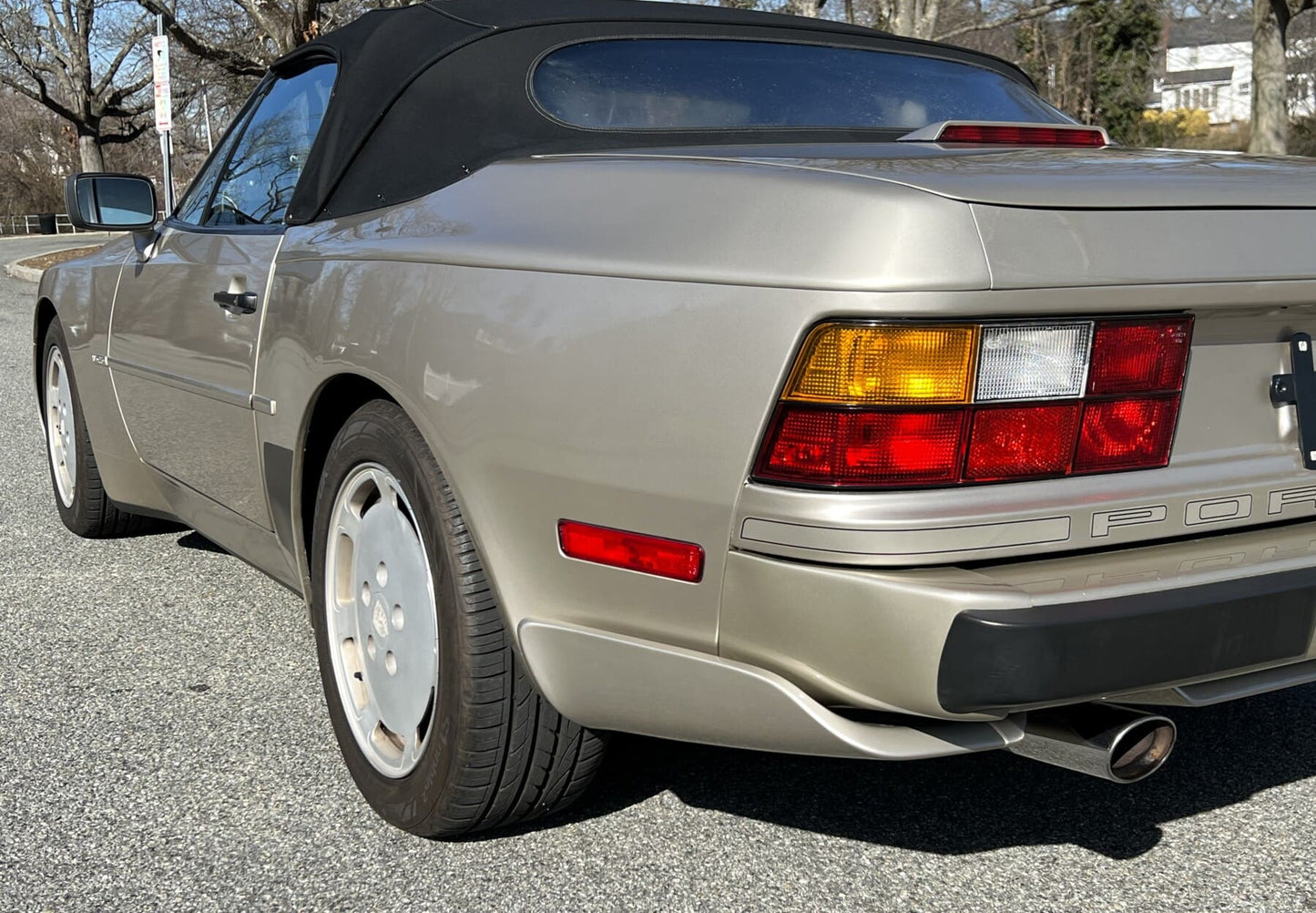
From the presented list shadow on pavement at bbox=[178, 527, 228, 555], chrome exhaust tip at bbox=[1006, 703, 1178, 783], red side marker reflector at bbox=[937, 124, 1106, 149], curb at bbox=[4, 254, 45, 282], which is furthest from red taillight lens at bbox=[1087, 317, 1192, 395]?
curb at bbox=[4, 254, 45, 282]

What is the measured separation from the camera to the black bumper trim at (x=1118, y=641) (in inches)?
71.6

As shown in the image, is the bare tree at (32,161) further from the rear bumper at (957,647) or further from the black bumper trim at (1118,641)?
the black bumper trim at (1118,641)

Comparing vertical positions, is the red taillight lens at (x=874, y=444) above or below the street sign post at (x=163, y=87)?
below

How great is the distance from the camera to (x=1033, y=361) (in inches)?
73.5

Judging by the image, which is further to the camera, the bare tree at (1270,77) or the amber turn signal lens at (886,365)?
the bare tree at (1270,77)

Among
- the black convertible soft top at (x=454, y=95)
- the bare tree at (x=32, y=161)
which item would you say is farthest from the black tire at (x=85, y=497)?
the bare tree at (x=32, y=161)

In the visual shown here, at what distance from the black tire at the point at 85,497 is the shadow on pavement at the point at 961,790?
7.91 ft

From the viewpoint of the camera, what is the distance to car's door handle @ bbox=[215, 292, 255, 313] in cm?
303

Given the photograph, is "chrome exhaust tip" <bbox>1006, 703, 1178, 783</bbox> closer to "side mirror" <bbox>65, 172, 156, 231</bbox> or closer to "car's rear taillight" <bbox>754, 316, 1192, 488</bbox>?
"car's rear taillight" <bbox>754, 316, 1192, 488</bbox>

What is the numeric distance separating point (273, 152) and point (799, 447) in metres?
2.05

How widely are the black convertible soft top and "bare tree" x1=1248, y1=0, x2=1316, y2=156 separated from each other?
23.1m

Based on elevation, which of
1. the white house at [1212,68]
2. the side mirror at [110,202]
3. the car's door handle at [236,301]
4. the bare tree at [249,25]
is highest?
the white house at [1212,68]

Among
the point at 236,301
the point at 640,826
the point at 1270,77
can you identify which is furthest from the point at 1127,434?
the point at 1270,77

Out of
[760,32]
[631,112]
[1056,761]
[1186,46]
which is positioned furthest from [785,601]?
[1186,46]
